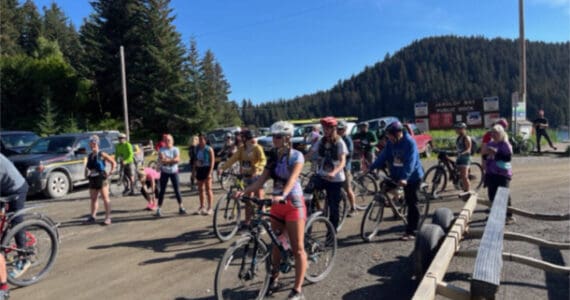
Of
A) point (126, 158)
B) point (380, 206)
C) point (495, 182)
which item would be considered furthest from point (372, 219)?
point (126, 158)

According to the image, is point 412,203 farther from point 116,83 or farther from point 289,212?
point 116,83

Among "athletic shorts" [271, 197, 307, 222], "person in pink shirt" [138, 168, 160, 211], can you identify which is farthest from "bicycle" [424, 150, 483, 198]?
"person in pink shirt" [138, 168, 160, 211]

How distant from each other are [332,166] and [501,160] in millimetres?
2987

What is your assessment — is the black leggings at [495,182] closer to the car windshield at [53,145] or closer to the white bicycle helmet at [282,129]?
the white bicycle helmet at [282,129]

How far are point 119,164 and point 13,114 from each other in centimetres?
3298

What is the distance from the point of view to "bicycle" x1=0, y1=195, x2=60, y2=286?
16.2ft

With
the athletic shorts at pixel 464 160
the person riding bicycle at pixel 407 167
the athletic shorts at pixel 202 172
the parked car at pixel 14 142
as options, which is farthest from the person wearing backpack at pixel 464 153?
the parked car at pixel 14 142

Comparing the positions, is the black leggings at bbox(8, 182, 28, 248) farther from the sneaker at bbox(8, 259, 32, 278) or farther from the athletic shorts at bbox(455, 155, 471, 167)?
the athletic shorts at bbox(455, 155, 471, 167)

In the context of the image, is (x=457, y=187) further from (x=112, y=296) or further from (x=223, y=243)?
(x=112, y=296)

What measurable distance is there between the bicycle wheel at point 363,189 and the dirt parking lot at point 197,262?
1180mm

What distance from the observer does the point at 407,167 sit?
6.07 m

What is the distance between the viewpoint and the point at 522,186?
1032 cm

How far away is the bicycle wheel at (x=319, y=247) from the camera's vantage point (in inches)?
185

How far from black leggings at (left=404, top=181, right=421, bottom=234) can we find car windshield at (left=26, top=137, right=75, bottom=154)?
10.9m
